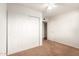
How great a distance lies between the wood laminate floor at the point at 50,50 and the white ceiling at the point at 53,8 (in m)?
0.57

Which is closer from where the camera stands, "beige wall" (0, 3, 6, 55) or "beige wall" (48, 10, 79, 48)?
"beige wall" (0, 3, 6, 55)

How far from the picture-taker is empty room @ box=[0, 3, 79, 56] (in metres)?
1.18

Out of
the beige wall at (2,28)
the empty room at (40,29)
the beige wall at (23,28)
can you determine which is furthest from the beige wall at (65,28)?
the beige wall at (2,28)

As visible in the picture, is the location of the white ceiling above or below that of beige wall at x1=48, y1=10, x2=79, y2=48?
above

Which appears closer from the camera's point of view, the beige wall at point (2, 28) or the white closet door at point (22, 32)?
the beige wall at point (2, 28)

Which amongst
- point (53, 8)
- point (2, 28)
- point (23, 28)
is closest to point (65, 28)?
point (53, 8)

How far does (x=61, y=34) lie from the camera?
131 cm

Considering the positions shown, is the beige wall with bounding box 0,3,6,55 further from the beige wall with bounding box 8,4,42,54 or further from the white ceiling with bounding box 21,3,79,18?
the white ceiling with bounding box 21,3,79,18

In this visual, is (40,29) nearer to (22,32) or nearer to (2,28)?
(22,32)

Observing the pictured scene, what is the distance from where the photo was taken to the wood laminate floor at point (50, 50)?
4.04 ft

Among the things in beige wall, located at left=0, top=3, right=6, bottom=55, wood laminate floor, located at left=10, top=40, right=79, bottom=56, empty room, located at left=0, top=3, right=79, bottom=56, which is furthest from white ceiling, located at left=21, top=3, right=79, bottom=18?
wood laminate floor, located at left=10, top=40, right=79, bottom=56

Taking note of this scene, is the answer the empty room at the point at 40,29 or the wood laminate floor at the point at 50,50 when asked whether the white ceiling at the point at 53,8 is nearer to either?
the empty room at the point at 40,29

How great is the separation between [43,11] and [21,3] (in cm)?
43

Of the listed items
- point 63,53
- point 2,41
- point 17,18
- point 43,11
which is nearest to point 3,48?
point 2,41
